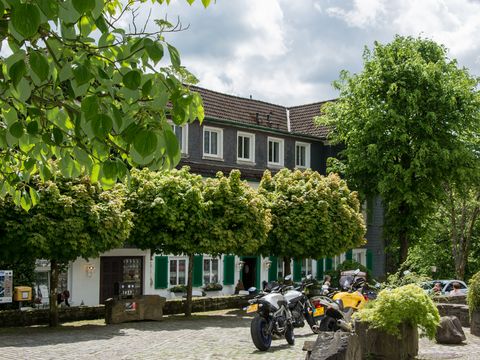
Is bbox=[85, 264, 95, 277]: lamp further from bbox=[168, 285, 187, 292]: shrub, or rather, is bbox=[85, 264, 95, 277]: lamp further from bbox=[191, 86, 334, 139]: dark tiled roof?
bbox=[191, 86, 334, 139]: dark tiled roof

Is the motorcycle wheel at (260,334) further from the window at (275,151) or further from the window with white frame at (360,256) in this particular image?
the window with white frame at (360,256)

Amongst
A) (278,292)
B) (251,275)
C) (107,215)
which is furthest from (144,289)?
(278,292)

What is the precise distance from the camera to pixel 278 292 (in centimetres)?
1781

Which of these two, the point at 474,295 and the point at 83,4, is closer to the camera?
the point at 83,4

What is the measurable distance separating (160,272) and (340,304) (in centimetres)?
1763

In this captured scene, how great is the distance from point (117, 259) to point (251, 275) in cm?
841

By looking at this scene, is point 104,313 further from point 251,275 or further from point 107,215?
point 251,275

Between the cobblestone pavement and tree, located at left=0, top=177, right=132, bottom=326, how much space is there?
217 cm

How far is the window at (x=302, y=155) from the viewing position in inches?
1634

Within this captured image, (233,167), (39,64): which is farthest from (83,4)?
(233,167)

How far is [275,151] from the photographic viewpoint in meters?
40.4

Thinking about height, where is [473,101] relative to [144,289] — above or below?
above

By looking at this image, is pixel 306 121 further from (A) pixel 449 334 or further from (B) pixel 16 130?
(B) pixel 16 130

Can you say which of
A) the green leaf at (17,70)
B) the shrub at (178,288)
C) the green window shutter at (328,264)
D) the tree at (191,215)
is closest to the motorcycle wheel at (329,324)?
the tree at (191,215)
